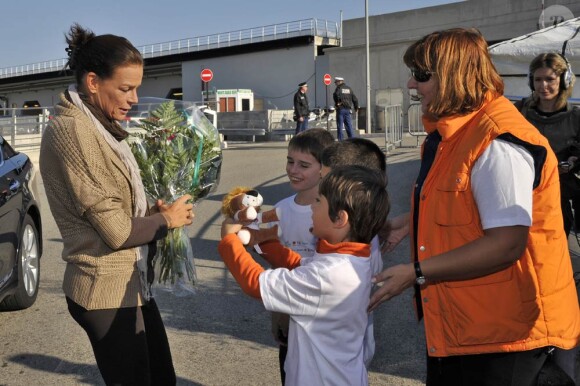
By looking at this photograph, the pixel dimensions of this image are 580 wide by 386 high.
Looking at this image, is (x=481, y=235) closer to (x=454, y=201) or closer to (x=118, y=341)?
(x=454, y=201)

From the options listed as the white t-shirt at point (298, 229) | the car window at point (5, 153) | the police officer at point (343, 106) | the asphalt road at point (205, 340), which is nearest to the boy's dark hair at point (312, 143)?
the white t-shirt at point (298, 229)

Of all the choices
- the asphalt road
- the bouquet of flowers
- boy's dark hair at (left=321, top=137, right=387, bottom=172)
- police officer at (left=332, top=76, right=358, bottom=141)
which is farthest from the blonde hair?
police officer at (left=332, top=76, right=358, bottom=141)

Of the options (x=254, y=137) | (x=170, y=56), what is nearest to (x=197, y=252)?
(x=254, y=137)

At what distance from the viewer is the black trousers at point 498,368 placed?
6.76 ft

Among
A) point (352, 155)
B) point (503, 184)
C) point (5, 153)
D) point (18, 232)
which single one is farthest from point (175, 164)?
point (5, 153)

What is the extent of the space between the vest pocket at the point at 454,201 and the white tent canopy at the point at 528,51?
472 centimetres

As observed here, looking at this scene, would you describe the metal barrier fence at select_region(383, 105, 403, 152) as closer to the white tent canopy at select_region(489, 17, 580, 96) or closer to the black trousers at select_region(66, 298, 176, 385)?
the white tent canopy at select_region(489, 17, 580, 96)

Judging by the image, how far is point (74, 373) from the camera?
4.07 meters

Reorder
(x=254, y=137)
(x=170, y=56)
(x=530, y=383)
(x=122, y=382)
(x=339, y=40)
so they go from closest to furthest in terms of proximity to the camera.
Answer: (x=530, y=383) → (x=122, y=382) → (x=254, y=137) → (x=339, y=40) → (x=170, y=56)

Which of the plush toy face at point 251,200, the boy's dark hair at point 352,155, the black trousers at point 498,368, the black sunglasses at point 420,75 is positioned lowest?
the black trousers at point 498,368

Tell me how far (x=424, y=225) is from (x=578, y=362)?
1.48m

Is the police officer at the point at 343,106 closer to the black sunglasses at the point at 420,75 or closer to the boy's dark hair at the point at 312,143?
the boy's dark hair at the point at 312,143

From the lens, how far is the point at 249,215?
2256mm

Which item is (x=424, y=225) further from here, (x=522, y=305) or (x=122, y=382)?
(x=122, y=382)
